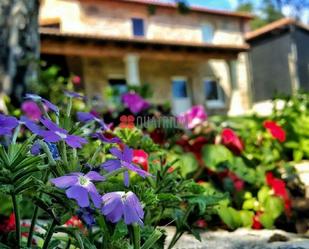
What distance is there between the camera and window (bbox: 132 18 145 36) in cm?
1628

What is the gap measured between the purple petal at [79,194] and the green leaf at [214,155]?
1.62 m

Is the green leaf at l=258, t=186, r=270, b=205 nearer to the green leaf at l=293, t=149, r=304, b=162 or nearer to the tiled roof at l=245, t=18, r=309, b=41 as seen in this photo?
the green leaf at l=293, t=149, r=304, b=162

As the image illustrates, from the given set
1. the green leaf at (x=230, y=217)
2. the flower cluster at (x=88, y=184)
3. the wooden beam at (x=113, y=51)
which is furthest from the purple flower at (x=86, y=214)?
the wooden beam at (x=113, y=51)

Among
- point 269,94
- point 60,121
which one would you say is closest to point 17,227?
point 60,121

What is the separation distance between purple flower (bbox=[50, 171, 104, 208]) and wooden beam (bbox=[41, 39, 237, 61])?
11.5 m

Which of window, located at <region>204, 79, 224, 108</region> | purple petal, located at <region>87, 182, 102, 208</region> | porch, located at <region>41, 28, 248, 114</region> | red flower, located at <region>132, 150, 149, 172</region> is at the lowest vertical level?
red flower, located at <region>132, 150, 149, 172</region>

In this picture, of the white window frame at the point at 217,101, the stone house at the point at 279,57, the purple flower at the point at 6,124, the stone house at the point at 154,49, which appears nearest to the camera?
the purple flower at the point at 6,124

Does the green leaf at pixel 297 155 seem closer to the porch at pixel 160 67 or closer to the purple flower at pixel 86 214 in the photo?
the purple flower at pixel 86 214

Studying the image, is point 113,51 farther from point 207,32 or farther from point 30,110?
point 30,110

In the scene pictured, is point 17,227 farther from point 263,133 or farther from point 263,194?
point 263,133

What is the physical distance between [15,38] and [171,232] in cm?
193

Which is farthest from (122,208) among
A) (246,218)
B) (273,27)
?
(273,27)

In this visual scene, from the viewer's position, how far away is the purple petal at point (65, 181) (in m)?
0.59

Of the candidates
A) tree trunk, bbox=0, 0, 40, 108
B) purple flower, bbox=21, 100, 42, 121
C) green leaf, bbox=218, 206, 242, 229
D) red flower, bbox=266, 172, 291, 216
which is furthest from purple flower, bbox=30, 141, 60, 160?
tree trunk, bbox=0, 0, 40, 108
